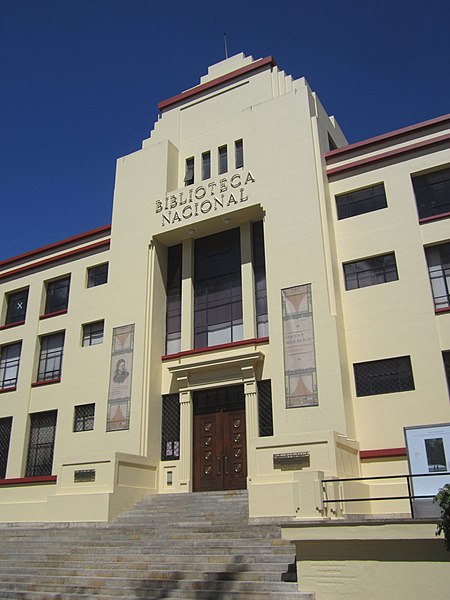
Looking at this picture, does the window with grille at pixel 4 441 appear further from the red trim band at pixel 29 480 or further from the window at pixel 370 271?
the window at pixel 370 271

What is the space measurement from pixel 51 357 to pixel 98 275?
4076 mm

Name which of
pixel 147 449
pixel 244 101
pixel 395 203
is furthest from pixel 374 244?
pixel 147 449

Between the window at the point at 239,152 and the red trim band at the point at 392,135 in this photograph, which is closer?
the red trim band at the point at 392,135

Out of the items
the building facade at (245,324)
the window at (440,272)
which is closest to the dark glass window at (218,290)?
the building facade at (245,324)

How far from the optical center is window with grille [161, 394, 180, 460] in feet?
62.7

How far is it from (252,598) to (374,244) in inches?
458

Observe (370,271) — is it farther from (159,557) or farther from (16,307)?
(16,307)

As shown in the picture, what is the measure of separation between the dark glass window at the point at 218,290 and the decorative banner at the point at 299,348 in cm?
264

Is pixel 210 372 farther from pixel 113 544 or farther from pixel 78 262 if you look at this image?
pixel 78 262

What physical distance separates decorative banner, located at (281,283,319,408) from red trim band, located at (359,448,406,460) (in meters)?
1.92

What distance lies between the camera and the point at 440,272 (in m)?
17.2

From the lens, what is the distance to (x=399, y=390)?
16156mm

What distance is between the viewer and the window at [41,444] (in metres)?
21.9

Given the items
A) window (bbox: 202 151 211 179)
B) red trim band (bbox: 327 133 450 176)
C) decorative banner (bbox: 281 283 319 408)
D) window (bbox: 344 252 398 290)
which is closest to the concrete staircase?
decorative banner (bbox: 281 283 319 408)
